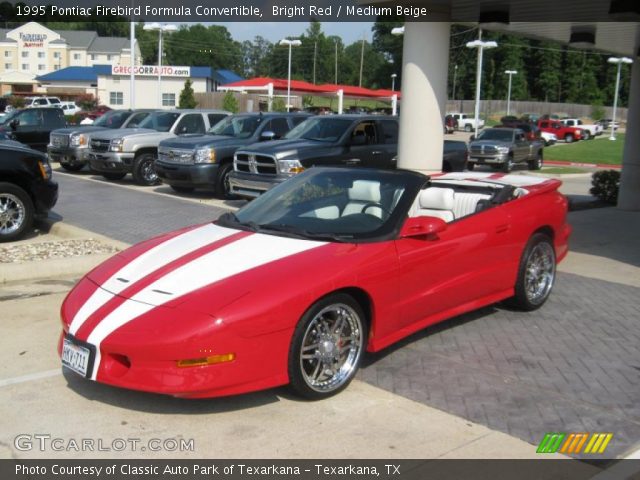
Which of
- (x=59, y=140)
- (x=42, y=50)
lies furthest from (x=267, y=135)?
(x=42, y=50)

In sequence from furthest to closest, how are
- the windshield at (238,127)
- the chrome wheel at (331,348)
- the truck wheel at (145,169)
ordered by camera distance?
the truck wheel at (145,169) → the windshield at (238,127) → the chrome wheel at (331,348)

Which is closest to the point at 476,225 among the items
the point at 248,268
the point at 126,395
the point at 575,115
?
the point at 248,268

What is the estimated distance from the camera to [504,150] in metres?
26.9

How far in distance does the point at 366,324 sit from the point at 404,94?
596cm

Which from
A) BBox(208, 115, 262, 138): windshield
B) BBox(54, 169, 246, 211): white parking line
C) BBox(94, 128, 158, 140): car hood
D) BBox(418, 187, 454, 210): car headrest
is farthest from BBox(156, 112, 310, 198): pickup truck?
BBox(418, 187, 454, 210): car headrest

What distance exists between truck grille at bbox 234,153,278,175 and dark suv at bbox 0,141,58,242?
399 cm

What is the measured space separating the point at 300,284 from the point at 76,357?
56.9 inches

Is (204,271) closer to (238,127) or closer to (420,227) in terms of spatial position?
(420,227)

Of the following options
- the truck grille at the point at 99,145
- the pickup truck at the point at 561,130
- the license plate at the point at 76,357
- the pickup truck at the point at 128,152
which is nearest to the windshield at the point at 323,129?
the pickup truck at the point at 128,152

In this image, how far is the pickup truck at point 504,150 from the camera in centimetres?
2698

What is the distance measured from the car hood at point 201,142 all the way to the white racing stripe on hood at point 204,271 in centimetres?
1001

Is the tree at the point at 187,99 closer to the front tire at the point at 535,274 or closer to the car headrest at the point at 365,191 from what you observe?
the front tire at the point at 535,274

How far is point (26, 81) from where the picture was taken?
293 ft
